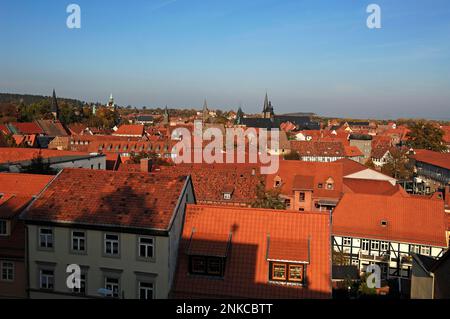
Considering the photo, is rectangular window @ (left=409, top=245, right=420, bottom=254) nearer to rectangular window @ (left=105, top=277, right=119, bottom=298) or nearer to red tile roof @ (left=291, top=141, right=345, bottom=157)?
rectangular window @ (left=105, top=277, right=119, bottom=298)

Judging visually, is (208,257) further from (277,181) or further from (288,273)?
(277,181)

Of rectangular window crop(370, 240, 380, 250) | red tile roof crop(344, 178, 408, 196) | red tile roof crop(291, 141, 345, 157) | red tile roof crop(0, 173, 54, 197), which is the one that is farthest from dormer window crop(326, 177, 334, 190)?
red tile roof crop(291, 141, 345, 157)

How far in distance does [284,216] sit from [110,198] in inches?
271

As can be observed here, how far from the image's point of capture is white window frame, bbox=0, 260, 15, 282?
1758 centimetres

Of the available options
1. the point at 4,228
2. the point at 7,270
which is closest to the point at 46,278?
the point at 7,270

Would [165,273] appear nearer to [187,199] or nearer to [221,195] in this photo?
[187,199]

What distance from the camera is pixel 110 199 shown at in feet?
57.6

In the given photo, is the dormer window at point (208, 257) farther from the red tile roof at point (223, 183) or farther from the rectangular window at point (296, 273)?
the red tile roof at point (223, 183)

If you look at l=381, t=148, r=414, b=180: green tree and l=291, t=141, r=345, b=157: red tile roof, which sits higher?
l=291, t=141, r=345, b=157: red tile roof

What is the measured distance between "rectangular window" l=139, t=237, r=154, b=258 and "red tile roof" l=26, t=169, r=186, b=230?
53 centimetres

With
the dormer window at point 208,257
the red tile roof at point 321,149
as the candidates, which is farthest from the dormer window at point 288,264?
the red tile roof at point 321,149

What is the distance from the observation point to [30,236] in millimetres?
17188

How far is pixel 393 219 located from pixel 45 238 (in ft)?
70.4
